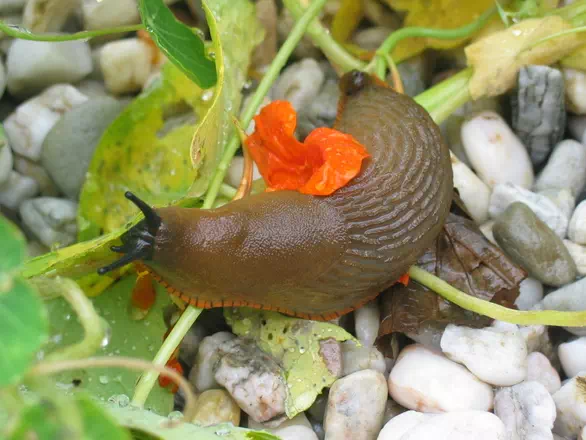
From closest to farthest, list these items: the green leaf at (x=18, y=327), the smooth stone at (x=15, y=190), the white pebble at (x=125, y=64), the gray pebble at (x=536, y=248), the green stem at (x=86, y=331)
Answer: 1. the green leaf at (x=18, y=327)
2. the green stem at (x=86, y=331)
3. the gray pebble at (x=536, y=248)
4. the smooth stone at (x=15, y=190)
5. the white pebble at (x=125, y=64)

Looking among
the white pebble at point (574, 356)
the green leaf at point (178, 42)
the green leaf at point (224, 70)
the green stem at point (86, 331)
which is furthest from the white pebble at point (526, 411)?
the green leaf at point (178, 42)

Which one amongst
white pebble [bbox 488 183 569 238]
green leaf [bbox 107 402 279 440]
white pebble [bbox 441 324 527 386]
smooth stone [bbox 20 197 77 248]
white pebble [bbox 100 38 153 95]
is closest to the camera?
green leaf [bbox 107 402 279 440]

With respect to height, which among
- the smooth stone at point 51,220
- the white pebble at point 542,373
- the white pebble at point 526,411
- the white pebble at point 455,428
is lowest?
the white pebble at point 542,373

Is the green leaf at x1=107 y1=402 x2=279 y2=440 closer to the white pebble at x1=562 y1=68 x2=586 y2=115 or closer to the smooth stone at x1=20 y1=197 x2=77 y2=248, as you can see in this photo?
the smooth stone at x1=20 y1=197 x2=77 y2=248

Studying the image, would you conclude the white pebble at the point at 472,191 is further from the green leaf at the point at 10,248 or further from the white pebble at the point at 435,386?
the green leaf at the point at 10,248

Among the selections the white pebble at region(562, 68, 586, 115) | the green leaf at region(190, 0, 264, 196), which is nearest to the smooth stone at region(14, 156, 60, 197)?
the green leaf at region(190, 0, 264, 196)

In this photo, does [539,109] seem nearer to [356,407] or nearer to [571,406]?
[571,406]

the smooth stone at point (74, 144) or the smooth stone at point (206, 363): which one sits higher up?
the smooth stone at point (74, 144)

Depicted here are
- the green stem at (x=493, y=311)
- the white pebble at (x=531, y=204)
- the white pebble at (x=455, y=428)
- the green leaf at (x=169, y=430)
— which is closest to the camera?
the green leaf at (x=169, y=430)
